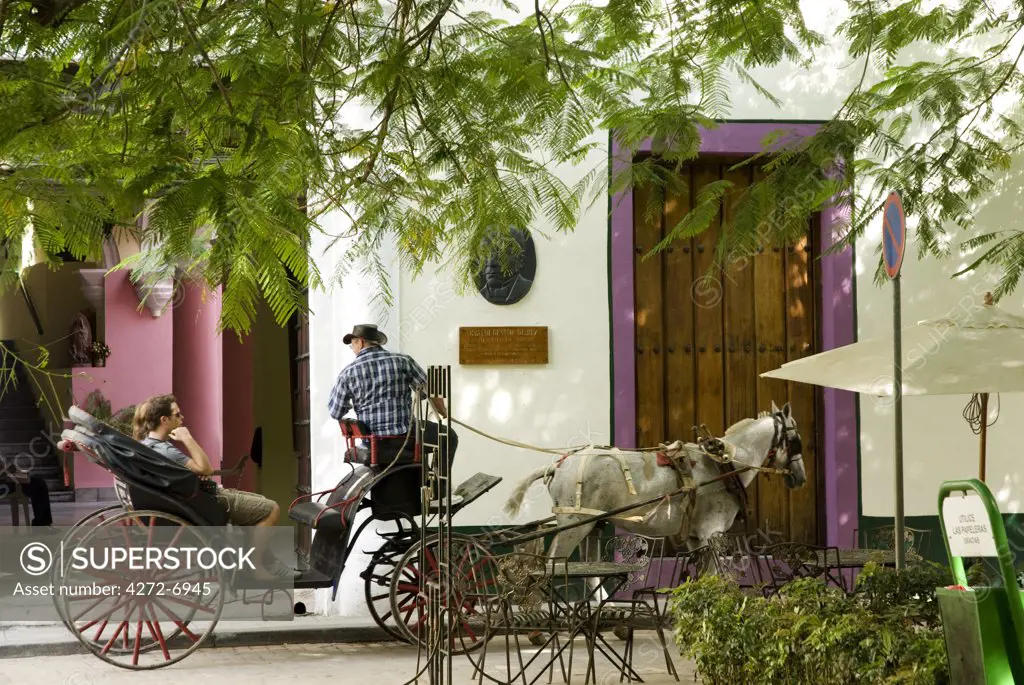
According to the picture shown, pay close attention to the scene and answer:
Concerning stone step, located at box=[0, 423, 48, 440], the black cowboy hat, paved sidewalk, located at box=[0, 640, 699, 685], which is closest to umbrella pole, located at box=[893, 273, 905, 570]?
paved sidewalk, located at box=[0, 640, 699, 685]

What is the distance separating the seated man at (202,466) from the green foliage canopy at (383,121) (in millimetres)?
3537

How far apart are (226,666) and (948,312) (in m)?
6.55

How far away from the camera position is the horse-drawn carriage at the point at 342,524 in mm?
9281

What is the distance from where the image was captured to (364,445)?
33.8ft

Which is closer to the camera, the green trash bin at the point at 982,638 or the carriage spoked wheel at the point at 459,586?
the green trash bin at the point at 982,638

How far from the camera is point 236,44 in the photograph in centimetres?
536

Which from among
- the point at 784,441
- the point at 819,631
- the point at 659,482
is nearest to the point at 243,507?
the point at 659,482

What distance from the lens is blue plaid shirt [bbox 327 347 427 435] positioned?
10.1m

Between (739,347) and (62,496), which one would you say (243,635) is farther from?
(62,496)

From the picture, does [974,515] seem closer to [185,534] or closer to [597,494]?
[597,494]

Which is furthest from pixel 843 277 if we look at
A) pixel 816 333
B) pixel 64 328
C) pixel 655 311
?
pixel 64 328

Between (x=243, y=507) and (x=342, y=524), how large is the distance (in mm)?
796

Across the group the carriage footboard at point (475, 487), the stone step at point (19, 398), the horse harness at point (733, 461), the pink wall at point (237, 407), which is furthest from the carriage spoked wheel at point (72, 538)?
the stone step at point (19, 398)

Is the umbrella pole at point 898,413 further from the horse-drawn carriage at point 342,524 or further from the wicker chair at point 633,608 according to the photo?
the horse-drawn carriage at point 342,524
